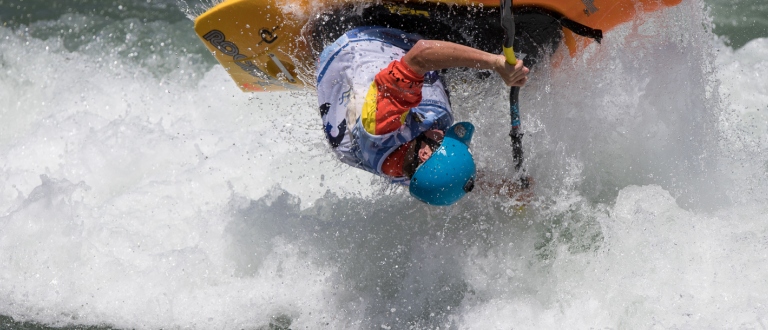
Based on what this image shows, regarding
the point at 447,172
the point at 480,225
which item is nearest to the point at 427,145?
the point at 447,172

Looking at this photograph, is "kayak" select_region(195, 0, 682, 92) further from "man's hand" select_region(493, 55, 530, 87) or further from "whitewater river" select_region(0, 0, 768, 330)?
"man's hand" select_region(493, 55, 530, 87)

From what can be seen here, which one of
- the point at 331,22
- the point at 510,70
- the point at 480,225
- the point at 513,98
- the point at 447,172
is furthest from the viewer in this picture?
the point at 480,225

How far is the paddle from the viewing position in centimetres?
223

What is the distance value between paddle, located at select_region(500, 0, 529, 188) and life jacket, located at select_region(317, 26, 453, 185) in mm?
227

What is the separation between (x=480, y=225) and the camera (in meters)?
3.25

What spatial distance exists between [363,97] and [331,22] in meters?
0.52

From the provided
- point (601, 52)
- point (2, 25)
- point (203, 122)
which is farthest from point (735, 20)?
point (2, 25)

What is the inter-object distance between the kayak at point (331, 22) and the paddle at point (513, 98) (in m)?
0.28

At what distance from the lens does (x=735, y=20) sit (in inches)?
169

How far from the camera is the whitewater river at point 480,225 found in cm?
300

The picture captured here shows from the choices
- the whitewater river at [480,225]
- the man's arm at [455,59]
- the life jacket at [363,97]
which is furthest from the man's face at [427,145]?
the whitewater river at [480,225]

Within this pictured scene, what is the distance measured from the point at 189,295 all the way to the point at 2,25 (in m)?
2.72

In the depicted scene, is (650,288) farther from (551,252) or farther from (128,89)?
(128,89)

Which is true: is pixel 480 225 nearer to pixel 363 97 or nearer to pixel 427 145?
pixel 427 145
